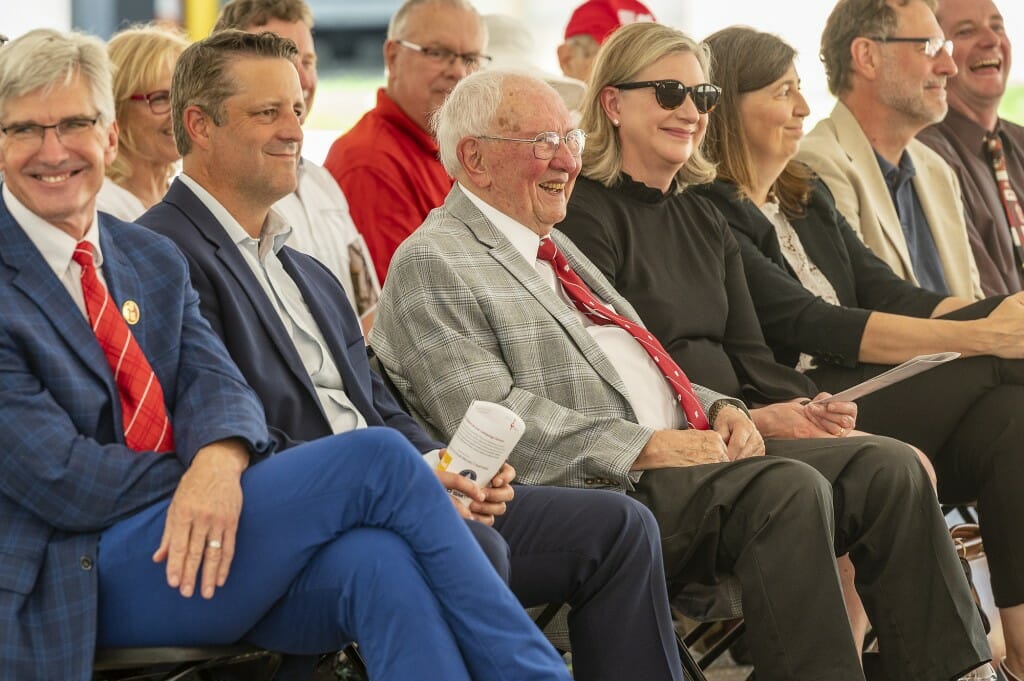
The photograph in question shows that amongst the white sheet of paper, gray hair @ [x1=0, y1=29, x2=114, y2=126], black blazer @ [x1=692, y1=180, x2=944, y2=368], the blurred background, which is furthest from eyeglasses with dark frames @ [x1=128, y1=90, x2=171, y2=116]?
the blurred background

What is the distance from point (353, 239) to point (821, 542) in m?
1.78

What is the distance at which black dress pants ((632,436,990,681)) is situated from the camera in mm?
2803

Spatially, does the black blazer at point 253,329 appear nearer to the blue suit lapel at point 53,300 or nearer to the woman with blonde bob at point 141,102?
the blue suit lapel at point 53,300

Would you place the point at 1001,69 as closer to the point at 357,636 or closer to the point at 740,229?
the point at 740,229

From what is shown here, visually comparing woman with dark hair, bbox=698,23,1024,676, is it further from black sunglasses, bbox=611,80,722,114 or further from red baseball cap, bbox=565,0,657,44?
red baseball cap, bbox=565,0,657,44

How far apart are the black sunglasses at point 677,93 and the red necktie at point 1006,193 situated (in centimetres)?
190

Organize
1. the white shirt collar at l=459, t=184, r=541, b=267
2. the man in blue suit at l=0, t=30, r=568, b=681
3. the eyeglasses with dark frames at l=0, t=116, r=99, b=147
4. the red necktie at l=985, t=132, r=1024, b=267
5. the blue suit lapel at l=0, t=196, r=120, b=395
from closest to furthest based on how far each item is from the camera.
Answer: the man in blue suit at l=0, t=30, r=568, b=681 → the blue suit lapel at l=0, t=196, r=120, b=395 → the eyeglasses with dark frames at l=0, t=116, r=99, b=147 → the white shirt collar at l=459, t=184, r=541, b=267 → the red necktie at l=985, t=132, r=1024, b=267

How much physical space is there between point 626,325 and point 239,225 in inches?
36.7

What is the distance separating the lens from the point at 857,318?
12.6ft

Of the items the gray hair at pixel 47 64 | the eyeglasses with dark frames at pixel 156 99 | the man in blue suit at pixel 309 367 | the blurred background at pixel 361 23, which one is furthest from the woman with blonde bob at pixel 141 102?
the blurred background at pixel 361 23

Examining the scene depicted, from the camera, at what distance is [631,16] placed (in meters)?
5.78

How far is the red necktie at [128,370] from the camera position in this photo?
2352mm

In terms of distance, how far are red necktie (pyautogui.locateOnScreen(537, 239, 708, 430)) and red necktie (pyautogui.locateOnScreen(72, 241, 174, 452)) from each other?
116 cm

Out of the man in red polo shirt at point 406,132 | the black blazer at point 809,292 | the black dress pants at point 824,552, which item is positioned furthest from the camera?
the man in red polo shirt at point 406,132
